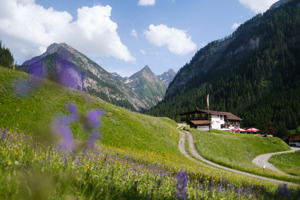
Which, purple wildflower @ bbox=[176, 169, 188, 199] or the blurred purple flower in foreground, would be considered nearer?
purple wildflower @ bbox=[176, 169, 188, 199]

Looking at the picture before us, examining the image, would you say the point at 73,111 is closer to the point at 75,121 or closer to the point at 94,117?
the point at 75,121

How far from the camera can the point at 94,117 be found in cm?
2659

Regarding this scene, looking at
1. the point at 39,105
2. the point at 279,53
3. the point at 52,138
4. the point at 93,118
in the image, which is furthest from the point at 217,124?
the point at 279,53

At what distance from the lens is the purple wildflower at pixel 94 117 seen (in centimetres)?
2473

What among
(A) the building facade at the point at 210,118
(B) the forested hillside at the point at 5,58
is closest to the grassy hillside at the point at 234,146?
(A) the building facade at the point at 210,118

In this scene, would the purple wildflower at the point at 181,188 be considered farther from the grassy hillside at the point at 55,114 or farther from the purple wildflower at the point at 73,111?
the purple wildflower at the point at 73,111

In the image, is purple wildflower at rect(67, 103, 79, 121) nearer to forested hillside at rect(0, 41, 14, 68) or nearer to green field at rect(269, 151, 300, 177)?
green field at rect(269, 151, 300, 177)

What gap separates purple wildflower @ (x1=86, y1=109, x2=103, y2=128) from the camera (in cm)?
2473

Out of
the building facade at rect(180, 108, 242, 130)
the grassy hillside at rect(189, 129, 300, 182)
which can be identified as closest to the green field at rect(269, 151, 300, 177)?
the grassy hillside at rect(189, 129, 300, 182)

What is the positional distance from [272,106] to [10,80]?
6016 inches

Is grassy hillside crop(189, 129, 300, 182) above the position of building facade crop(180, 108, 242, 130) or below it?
below

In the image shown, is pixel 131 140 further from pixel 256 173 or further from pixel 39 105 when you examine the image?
pixel 256 173

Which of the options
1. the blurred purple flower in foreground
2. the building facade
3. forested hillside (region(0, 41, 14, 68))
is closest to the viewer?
the blurred purple flower in foreground

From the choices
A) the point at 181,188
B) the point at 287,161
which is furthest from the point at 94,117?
the point at 287,161
